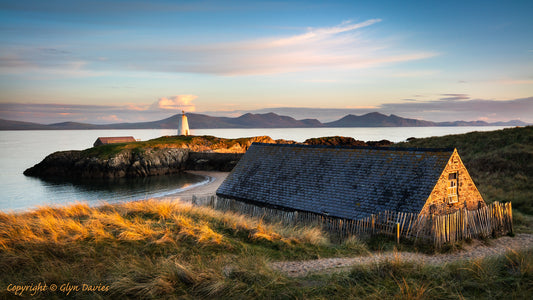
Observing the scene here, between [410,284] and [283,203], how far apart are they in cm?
1051

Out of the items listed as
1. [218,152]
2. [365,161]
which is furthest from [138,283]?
[218,152]

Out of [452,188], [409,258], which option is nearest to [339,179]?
[452,188]

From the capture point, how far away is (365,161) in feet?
54.9

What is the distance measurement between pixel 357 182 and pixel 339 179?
3.37 ft

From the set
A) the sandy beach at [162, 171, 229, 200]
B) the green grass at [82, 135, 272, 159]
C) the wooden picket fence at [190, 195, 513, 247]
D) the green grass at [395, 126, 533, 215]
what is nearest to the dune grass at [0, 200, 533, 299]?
the wooden picket fence at [190, 195, 513, 247]

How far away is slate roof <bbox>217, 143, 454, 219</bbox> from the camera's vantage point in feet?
46.6

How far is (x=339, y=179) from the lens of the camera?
16.6 meters

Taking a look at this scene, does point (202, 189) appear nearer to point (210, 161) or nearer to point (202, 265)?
point (210, 161)

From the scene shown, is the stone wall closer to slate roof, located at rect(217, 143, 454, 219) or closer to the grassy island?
slate roof, located at rect(217, 143, 454, 219)

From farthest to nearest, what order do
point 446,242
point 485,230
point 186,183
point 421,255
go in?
point 186,183
point 485,230
point 446,242
point 421,255

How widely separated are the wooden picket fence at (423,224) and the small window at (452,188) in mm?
1260

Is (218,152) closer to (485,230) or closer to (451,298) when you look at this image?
(485,230)

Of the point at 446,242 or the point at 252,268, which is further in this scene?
the point at 446,242

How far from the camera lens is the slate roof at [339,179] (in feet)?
46.6
